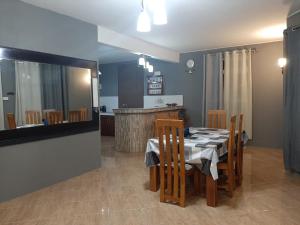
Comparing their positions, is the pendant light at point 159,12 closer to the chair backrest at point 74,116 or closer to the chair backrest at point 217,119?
the chair backrest at point 74,116

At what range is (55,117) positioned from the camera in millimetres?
3457

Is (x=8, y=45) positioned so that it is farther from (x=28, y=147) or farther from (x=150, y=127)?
(x=150, y=127)

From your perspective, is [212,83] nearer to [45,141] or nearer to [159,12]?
[159,12]

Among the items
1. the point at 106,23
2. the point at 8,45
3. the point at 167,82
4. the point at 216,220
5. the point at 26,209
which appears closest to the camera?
the point at 216,220

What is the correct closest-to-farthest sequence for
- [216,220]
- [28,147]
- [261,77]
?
[216,220], [28,147], [261,77]

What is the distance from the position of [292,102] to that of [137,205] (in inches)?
109

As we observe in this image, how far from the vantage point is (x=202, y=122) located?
6266mm

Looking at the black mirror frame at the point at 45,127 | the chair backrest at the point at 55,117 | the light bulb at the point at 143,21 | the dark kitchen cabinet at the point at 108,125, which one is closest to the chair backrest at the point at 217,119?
the black mirror frame at the point at 45,127

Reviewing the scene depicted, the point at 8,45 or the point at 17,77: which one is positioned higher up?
the point at 8,45

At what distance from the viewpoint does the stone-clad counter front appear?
5.30m

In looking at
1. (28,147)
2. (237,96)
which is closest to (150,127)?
(237,96)

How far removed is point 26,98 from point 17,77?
0.29 meters

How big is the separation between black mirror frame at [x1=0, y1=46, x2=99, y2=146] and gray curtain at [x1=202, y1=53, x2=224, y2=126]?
3.11 meters

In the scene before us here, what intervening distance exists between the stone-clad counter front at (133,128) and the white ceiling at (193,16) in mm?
1618
